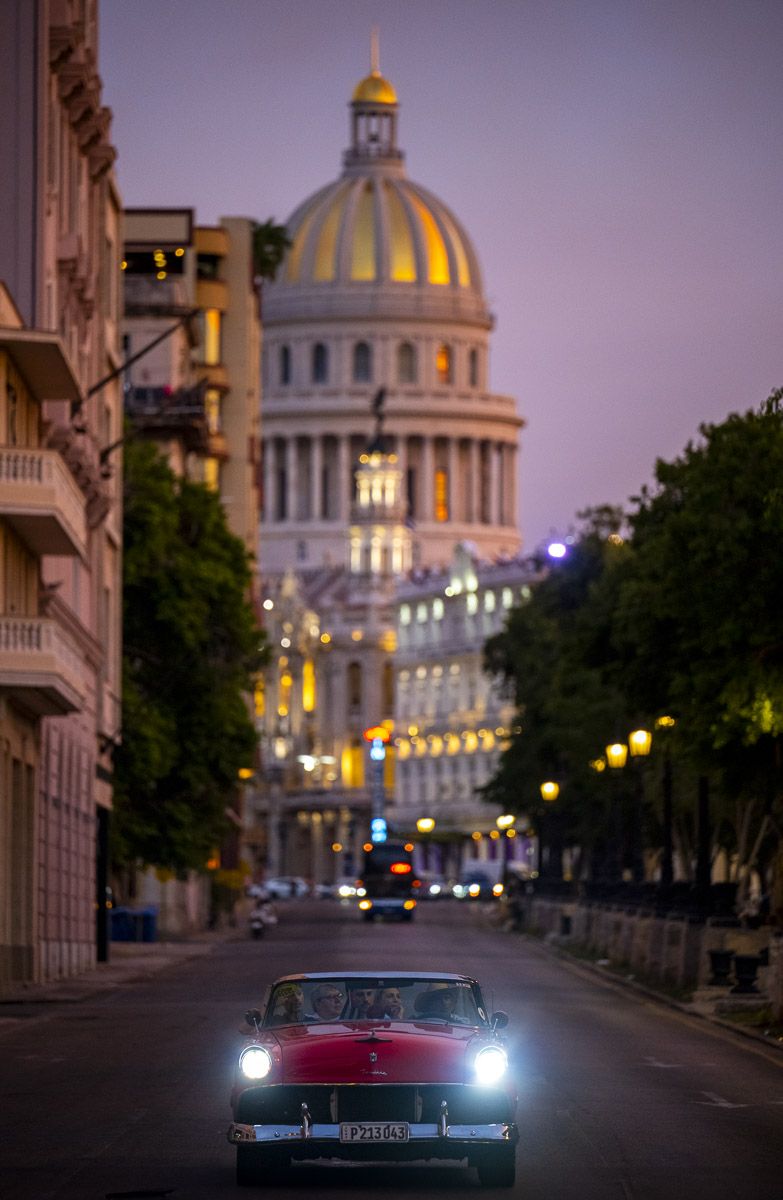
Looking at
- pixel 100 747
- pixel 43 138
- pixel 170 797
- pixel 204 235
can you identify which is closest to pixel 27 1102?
pixel 43 138

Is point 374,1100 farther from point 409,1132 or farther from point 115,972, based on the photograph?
point 115,972

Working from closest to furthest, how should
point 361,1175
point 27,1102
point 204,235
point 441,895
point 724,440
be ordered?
point 361,1175, point 27,1102, point 724,440, point 204,235, point 441,895

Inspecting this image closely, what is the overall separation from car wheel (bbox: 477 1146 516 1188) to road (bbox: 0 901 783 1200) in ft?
0.30

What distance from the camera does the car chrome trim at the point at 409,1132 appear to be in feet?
57.2

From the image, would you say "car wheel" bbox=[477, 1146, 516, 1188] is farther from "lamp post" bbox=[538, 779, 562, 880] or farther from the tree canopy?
"lamp post" bbox=[538, 779, 562, 880]

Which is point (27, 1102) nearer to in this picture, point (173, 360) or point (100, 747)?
point (100, 747)

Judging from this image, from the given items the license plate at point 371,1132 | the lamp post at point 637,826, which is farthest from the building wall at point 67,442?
the license plate at point 371,1132

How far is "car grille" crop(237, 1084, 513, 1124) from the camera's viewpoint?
57.5ft

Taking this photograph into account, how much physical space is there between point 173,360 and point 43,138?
46455mm

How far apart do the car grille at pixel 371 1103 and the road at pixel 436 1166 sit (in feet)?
1.51

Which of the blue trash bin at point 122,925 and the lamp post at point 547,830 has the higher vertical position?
the lamp post at point 547,830

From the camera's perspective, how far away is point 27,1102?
984 inches

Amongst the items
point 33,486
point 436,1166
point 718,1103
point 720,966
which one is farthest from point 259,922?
point 436,1166

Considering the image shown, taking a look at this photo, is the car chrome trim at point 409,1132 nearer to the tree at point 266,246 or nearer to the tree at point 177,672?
the tree at point 177,672
